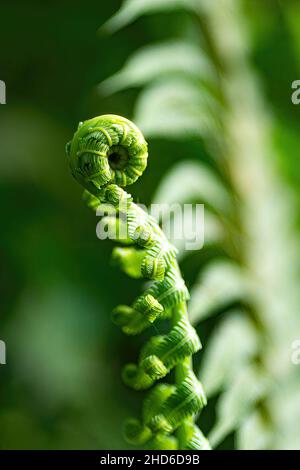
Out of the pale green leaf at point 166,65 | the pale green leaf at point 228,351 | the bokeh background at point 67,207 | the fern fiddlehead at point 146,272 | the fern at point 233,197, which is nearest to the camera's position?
the fern fiddlehead at point 146,272

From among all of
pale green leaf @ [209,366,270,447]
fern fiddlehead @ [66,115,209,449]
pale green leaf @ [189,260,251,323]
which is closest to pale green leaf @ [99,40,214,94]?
pale green leaf @ [189,260,251,323]

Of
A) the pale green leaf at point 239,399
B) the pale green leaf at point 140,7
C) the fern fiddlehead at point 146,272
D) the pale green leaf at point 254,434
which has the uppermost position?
the pale green leaf at point 140,7

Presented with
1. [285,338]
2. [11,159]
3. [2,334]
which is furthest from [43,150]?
[285,338]

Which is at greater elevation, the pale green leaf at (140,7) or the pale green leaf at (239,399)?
the pale green leaf at (140,7)

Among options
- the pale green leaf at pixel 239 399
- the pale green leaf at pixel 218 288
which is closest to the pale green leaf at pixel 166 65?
the pale green leaf at pixel 218 288

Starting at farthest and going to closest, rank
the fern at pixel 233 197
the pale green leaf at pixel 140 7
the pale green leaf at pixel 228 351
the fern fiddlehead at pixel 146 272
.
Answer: the pale green leaf at pixel 140 7 → the fern at pixel 233 197 → the pale green leaf at pixel 228 351 → the fern fiddlehead at pixel 146 272

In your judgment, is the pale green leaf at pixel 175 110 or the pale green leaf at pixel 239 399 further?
the pale green leaf at pixel 175 110

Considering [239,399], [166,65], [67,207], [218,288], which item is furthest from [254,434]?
[67,207]

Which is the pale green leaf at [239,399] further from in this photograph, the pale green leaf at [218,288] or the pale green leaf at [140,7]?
the pale green leaf at [140,7]
